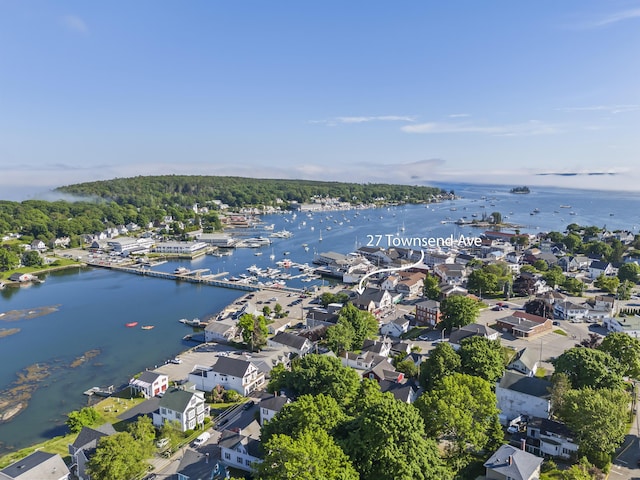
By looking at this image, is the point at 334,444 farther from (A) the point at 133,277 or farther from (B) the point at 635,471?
(A) the point at 133,277

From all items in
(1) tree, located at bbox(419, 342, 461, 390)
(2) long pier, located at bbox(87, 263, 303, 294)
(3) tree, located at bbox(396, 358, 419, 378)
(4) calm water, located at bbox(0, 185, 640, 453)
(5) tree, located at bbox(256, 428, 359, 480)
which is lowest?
(4) calm water, located at bbox(0, 185, 640, 453)

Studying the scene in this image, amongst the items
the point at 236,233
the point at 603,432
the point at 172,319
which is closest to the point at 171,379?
the point at 172,319

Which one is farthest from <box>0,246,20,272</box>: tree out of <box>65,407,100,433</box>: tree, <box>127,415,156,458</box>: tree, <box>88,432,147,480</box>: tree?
<box>88,432,147,480</box>: tree

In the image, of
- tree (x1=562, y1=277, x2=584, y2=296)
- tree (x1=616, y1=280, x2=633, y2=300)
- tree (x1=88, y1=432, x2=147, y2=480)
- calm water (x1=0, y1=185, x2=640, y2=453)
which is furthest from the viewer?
tree (x1=562, y1=277, x2=584, y2=296)

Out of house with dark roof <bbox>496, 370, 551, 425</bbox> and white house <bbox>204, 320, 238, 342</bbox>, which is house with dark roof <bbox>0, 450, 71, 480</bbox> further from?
house with dark roof <bbox>496, 370, 551, 425</bbox>

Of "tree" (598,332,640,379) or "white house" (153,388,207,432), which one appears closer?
"white house" (153,388,207,432)

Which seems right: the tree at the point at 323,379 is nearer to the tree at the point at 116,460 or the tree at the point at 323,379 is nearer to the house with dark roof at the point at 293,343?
the tree at the point at 116,460

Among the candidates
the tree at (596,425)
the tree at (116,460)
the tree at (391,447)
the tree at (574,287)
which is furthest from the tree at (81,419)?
the tree at (574,287)

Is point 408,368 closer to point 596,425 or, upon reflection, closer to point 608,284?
point 596,425
